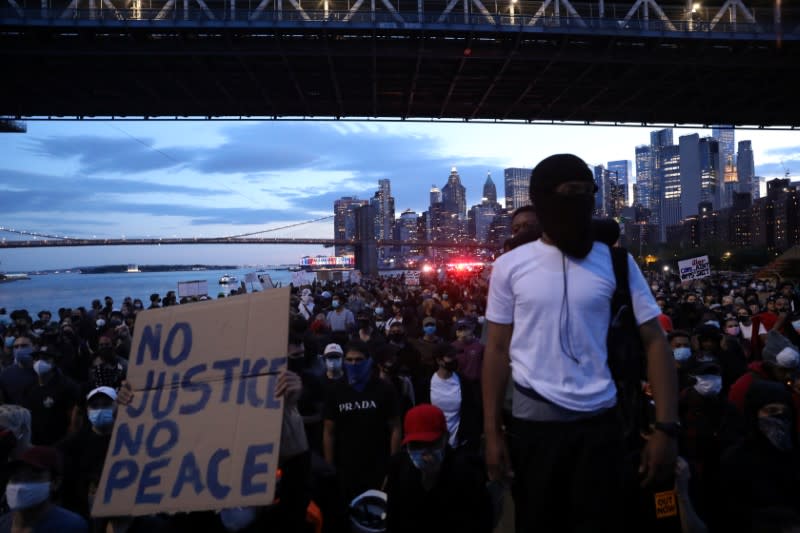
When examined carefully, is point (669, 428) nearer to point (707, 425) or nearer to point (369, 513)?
point (369, 513)

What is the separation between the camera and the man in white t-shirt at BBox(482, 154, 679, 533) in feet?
7.08

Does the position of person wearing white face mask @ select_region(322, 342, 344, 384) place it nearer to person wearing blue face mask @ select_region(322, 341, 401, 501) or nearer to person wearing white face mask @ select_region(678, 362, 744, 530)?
person wearing blue face mask @ select_region(322, 341, 401, 501)

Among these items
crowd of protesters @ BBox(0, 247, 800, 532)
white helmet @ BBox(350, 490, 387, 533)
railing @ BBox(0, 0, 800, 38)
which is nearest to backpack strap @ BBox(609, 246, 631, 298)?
crowd of protesters @ BBox(0, 247, 800, 532)

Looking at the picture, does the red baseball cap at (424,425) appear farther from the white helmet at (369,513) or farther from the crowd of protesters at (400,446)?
the white helmet at (369,513)

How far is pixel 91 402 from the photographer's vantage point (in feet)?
15.5

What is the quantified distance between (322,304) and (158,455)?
15.4 m

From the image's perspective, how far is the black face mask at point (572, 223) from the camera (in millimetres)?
2281

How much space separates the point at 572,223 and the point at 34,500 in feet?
10.1

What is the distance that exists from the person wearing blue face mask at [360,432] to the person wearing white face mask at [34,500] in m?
1.97

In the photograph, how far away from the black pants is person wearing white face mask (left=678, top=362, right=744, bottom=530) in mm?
2037

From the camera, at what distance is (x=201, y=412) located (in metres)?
2.88

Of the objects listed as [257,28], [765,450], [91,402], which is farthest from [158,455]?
[257,28]

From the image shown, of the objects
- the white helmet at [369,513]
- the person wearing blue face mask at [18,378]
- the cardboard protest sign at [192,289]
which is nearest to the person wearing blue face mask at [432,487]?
the white helmet at [369,513]

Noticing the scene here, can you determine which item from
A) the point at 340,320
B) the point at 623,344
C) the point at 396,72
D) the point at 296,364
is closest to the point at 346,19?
the point at 396,72
